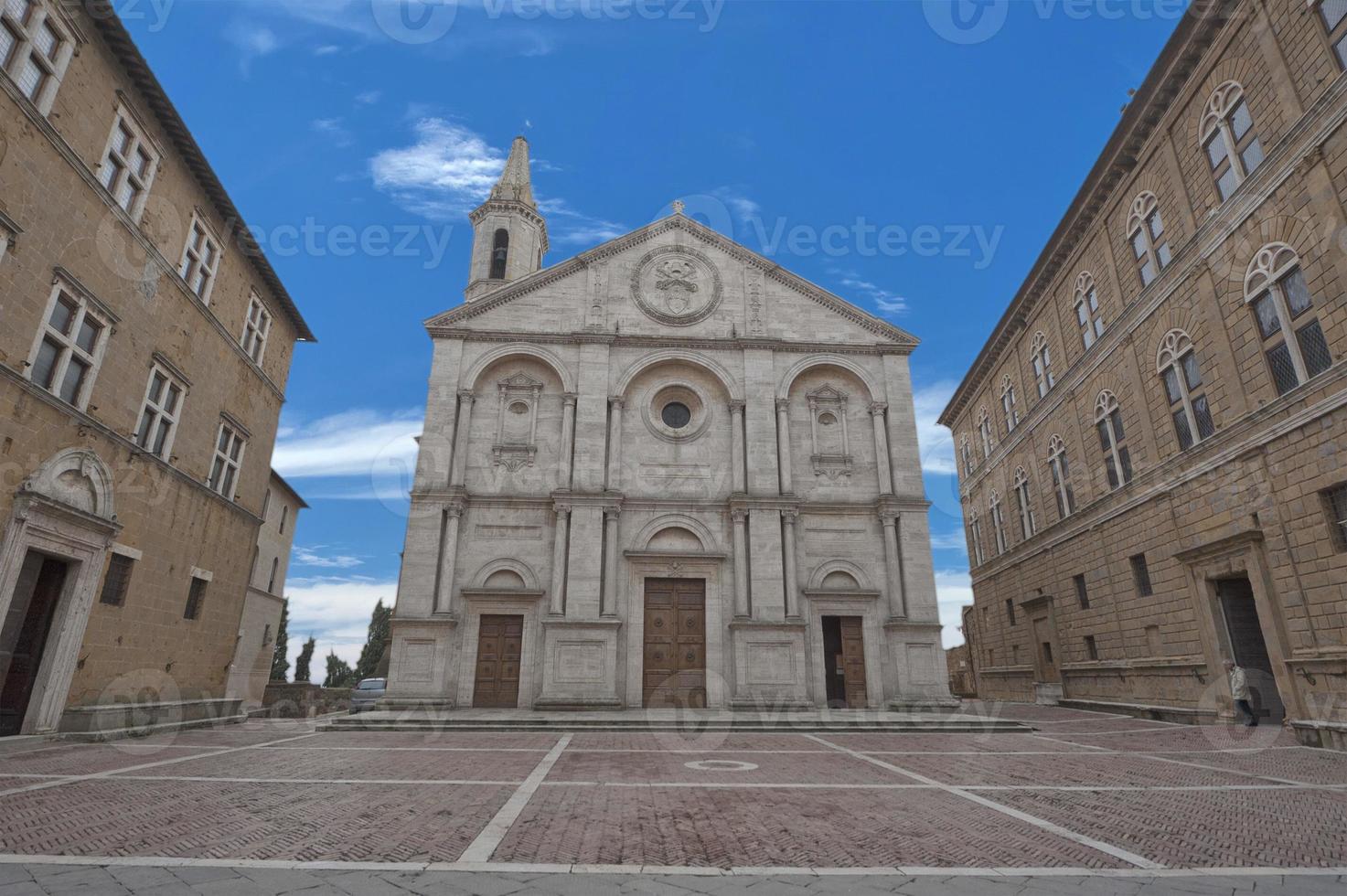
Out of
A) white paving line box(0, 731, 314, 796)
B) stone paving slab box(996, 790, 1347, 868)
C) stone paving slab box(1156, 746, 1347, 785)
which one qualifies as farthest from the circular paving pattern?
white paving line box(0, 731, 314, 796)

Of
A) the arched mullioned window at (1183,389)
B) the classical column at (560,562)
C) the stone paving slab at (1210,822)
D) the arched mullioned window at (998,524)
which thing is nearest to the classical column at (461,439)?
the classical column at (560,562)

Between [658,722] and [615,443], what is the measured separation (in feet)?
31.6

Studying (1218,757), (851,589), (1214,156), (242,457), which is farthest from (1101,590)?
(242,457)

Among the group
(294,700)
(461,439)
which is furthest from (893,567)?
(294,700)

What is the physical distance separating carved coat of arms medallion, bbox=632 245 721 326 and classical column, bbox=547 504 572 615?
8.69m

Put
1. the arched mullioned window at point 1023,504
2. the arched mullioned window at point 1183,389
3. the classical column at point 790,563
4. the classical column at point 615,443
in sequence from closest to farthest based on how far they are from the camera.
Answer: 1. the arched mullioned window at point 1183,389
2. the classical column at point 790,563
3. the classical column at point 615,443
4. the arched mullioned window at point 1023,504

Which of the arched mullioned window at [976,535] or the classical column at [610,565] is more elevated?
the arched mullioned window at [976,535]

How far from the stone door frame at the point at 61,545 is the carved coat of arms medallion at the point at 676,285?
17793 mm

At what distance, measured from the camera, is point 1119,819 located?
754 cm

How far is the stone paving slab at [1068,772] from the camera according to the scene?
10.1m

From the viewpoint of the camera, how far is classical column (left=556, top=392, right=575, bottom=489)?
2361cm

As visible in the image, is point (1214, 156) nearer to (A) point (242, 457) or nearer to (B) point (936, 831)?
(B) point (936, 831)

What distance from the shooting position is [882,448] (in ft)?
81.9

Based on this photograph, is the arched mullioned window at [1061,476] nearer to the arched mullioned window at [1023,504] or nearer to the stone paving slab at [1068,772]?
the arched mullioned window at [1023,504]
